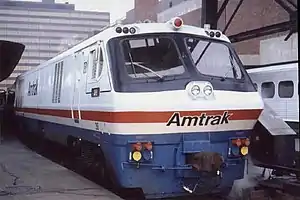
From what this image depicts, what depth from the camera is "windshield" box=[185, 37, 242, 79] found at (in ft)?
25.9

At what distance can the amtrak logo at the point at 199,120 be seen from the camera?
7.29 m

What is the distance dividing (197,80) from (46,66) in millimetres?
7036

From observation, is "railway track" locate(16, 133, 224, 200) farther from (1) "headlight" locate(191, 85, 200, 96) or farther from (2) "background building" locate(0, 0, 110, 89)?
(2) "background building" locate(0, 0, 110, 89)

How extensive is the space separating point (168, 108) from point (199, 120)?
49cm

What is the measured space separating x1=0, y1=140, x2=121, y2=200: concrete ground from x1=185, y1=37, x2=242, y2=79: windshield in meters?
2.22

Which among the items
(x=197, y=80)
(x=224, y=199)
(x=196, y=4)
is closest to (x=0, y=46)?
(x=197, y=80)

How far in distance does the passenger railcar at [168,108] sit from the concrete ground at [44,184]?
0.46m

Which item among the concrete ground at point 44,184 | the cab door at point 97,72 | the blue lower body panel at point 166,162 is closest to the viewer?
the blue lower body panel at point 166,162

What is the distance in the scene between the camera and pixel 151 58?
7.84 m

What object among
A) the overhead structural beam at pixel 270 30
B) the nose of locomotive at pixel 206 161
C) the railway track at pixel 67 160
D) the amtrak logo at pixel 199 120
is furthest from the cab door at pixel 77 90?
the overhead structural beam at pixel 270 30

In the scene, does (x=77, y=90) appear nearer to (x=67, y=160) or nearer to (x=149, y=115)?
(x=149, y=115)

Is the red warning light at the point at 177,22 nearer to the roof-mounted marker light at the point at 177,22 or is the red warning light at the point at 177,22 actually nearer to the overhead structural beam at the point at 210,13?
the roof-mounted marker light at the point at 177,22

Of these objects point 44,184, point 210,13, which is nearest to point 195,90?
point 44,184

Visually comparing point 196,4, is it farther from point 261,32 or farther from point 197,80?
point 197,80
